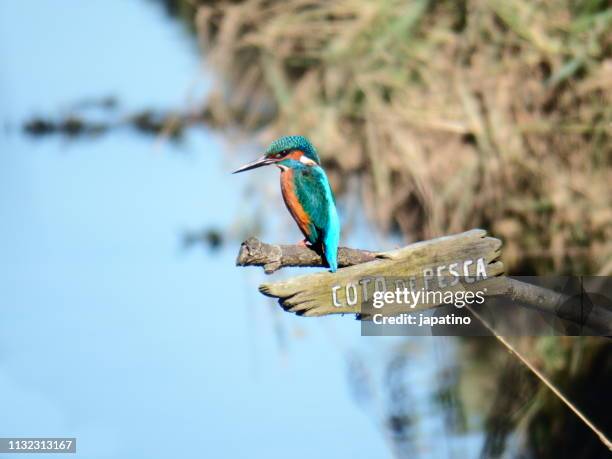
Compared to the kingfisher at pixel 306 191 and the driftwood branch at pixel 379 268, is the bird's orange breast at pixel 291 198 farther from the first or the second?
the driftwood branch at pixel 379 268

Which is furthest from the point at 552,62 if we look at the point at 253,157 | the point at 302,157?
the point at 302,157

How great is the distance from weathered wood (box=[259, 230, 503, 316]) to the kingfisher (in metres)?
0.08

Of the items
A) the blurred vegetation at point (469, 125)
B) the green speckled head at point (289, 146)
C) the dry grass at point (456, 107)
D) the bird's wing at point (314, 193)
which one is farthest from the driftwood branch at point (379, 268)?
the dry grass at point (456, 107)

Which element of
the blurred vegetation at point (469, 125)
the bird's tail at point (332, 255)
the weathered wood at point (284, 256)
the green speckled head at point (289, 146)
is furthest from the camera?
the blurred vegetation at point (469, 125)

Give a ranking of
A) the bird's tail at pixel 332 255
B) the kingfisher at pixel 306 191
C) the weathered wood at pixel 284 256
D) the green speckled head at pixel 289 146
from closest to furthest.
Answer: the weathered wood at pixel 284 256, the bird's tail at pixel 332 255, the kingfisher at pixel 306 191, the green speckled head at pixel 289 146

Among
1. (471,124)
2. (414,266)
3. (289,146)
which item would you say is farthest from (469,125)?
(414,266)

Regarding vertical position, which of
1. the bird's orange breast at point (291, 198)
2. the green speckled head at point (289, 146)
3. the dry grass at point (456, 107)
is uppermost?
the dry grass at point (456, 107)

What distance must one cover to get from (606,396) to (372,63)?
1.39m

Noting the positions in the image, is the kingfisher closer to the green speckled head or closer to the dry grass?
the green speckled head

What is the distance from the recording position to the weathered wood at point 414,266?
1.48m

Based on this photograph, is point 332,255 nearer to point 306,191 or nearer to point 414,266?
point 414,266

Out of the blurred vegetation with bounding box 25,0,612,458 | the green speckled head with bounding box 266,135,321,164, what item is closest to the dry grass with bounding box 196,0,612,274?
the blurred vegetation with bounding box 25,0,612,458

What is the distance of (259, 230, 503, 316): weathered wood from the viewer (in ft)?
4.86

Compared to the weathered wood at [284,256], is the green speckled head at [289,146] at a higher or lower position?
higher
